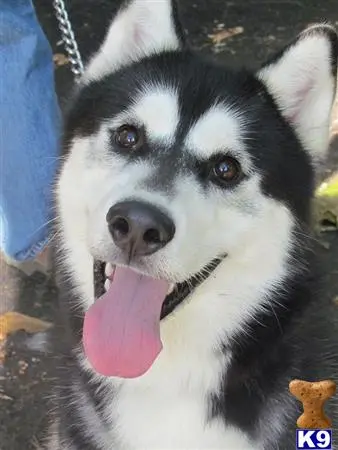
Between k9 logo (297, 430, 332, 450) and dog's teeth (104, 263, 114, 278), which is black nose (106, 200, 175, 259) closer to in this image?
dog's teeth (104, 263, 114, 278)

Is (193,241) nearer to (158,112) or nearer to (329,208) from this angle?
(158,112)

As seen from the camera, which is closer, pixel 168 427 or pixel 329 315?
pixel 168 427

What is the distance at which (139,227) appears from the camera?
1.70 meters

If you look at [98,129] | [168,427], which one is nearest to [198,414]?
[168,427]

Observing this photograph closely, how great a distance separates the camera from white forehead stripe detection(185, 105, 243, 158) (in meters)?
1.91

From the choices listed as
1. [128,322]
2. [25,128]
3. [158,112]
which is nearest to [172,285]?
[128,322]

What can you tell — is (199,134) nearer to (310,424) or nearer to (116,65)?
(116,65)

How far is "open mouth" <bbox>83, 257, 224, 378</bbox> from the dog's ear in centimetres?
38

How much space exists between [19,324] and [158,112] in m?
1.18

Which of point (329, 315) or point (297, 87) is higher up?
point (297, 87)

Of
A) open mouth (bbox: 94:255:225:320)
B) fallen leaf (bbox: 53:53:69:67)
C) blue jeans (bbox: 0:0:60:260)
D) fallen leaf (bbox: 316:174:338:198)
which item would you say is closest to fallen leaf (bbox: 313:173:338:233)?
fallen leaf (bbox: 316:174:338:198)

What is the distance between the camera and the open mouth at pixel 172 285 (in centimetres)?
190

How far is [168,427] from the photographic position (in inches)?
79.9

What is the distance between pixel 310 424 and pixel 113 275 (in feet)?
1.81
